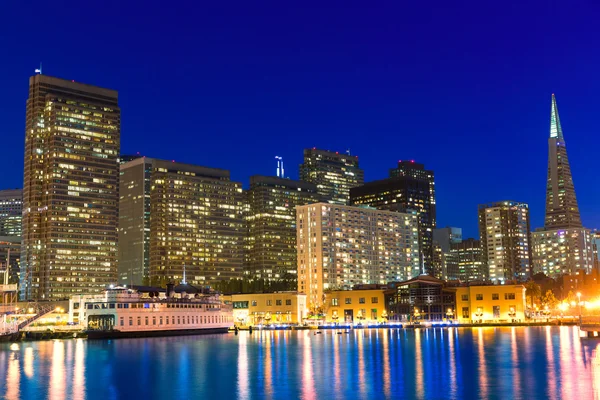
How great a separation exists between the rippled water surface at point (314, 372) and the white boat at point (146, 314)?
44.4 metres

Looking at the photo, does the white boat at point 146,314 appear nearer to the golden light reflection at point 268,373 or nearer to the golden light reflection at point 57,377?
the golden light reflection at point 57,377

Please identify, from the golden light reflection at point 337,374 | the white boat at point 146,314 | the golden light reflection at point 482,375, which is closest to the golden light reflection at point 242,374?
the golden light reflection at point 337,374

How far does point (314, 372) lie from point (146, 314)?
Result: 96789mm

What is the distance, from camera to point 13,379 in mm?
74750

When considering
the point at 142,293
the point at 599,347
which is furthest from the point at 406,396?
the point at 142,293

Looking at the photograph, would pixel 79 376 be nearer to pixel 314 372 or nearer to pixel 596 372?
pixel 314 372

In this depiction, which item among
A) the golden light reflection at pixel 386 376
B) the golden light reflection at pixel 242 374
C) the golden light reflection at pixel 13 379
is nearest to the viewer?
the golden light reflection at pixel 386 376

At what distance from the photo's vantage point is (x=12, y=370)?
84500 mm

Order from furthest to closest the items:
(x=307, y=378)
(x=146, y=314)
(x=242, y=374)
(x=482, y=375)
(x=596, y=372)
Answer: (x=146, y=314) < (x=242, y=374) < (x=482, y=375) < (x=307, y=378) < (x=596, y=372)

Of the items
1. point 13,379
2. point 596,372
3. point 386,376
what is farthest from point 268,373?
point 596,372

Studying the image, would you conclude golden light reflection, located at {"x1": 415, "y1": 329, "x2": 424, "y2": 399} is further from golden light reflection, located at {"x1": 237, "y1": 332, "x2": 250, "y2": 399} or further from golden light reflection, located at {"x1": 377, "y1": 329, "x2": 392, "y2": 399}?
golden light reflection, located at {"x1": 237, "y1": 332, "x2": 250, "y2": 399}

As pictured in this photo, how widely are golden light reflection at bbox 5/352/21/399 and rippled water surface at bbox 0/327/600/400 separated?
9 cm

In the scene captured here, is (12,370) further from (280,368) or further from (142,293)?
(142,293)

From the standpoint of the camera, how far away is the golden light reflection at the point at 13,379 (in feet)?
208
